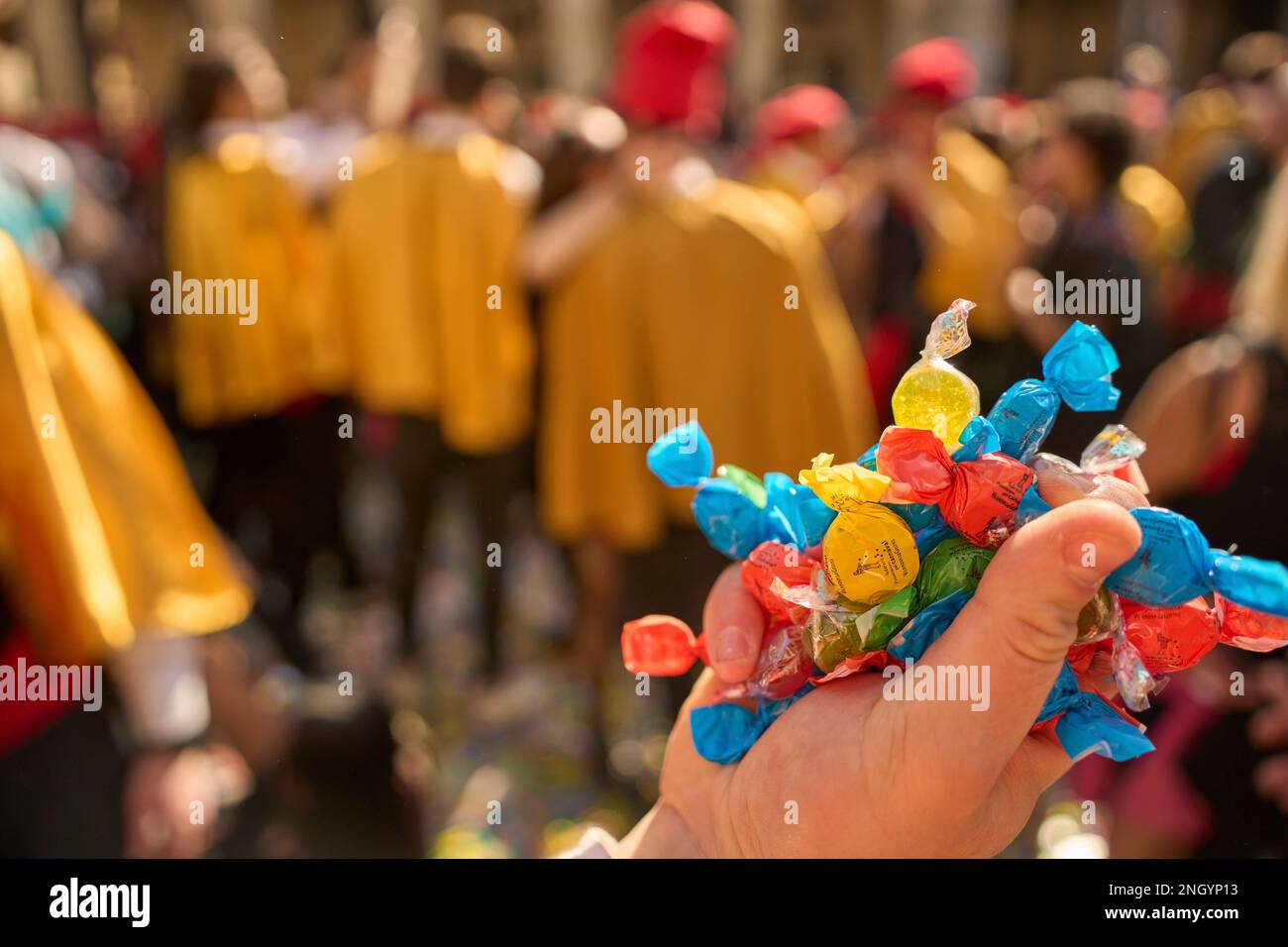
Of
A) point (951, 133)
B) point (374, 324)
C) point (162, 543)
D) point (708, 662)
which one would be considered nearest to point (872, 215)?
point (951, 133)

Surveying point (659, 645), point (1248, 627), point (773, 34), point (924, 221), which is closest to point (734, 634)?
point (659, 645)

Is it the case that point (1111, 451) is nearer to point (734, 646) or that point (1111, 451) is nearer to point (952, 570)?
point (952, 570)

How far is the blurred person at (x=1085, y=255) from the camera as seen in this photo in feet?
11.9

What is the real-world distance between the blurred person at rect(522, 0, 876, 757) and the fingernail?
2156 millimetres

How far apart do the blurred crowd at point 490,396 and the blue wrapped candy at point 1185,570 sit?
1378 mm

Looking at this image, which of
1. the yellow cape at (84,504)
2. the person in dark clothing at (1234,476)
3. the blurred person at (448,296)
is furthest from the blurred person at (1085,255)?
the yellow cape at (84,504)

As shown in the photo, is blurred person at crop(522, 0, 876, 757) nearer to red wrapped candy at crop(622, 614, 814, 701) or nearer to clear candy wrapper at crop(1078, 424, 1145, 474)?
red wrapped candy at crop(622, 614, 814, 701)

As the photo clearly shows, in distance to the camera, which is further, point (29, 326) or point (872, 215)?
point (872, 215)

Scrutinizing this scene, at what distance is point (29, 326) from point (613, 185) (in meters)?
2.12

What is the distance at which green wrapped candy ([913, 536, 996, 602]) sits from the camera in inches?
45.4

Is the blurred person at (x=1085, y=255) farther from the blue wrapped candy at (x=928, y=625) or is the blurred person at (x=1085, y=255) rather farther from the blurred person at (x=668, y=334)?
the blue wrapped candy at (x=928, y=625)
